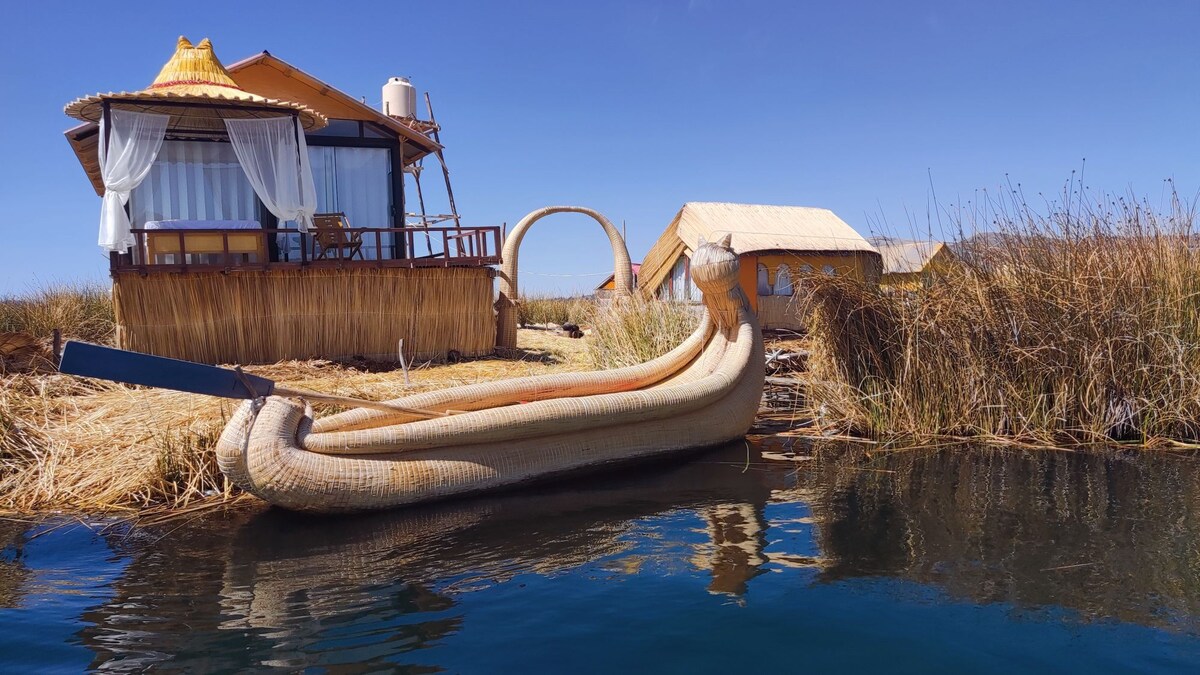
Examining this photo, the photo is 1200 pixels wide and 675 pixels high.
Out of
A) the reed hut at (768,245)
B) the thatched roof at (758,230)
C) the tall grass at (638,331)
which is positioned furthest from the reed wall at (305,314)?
the thatched roof at (758,230)

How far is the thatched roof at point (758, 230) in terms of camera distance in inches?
525

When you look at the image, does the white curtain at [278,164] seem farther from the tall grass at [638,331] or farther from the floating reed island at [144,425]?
the tall grass at [638,331]

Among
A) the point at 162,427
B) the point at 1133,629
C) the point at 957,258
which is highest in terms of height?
the point at 957,258

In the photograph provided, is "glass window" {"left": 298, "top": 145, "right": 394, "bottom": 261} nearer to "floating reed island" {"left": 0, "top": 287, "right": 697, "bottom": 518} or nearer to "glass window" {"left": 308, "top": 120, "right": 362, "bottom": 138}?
"glass window" {"left": 308, "top": 120, "right": 362, "bottom": 138}

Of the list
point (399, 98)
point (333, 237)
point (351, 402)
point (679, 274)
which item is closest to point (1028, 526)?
point (351, 402)

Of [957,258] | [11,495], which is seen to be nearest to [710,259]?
[957,258]

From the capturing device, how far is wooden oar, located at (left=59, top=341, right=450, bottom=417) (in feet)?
11.8

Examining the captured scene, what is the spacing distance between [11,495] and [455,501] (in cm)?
278

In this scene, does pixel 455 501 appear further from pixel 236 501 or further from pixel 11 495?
pixel 11 495

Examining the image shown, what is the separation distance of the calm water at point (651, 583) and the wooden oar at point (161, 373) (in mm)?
780

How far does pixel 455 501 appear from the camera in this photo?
484 cm

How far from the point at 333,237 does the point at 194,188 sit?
2290 millimetres

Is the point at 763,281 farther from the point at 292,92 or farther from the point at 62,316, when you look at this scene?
the point at 62,316

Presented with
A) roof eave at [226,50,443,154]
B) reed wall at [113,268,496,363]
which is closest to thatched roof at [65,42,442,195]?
roof eave at [226,50,443,154]
